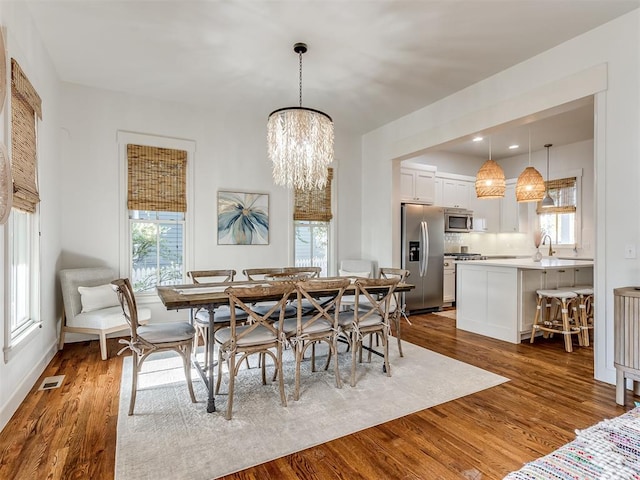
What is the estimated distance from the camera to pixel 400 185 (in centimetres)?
568

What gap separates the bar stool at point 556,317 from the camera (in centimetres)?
386

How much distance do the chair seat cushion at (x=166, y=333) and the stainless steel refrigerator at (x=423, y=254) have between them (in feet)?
12.4

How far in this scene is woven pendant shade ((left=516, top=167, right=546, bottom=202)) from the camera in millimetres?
4805

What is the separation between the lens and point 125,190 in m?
4.38

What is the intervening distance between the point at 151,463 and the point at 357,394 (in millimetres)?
1451

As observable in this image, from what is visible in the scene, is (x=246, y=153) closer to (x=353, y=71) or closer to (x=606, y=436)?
(x=353, y=71)

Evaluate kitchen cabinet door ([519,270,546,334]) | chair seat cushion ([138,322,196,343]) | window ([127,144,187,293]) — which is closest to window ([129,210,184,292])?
window ([127,144,187,293])

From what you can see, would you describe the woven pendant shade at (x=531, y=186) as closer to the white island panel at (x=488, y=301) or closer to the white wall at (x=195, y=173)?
the white island panel at (x=488, y=301)

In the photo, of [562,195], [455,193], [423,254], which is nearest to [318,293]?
[423,254]

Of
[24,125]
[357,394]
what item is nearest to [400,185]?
[357,394]

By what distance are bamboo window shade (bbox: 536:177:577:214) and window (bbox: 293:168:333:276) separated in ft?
13.4

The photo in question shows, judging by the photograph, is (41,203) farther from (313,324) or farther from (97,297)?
(313,324)

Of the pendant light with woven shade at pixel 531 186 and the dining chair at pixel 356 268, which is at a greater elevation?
the pendant light with woven shade at pixel 531 186

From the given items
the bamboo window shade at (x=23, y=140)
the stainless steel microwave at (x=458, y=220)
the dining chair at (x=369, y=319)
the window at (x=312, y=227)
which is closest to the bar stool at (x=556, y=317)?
the dining chair at (x=369, y=319)
